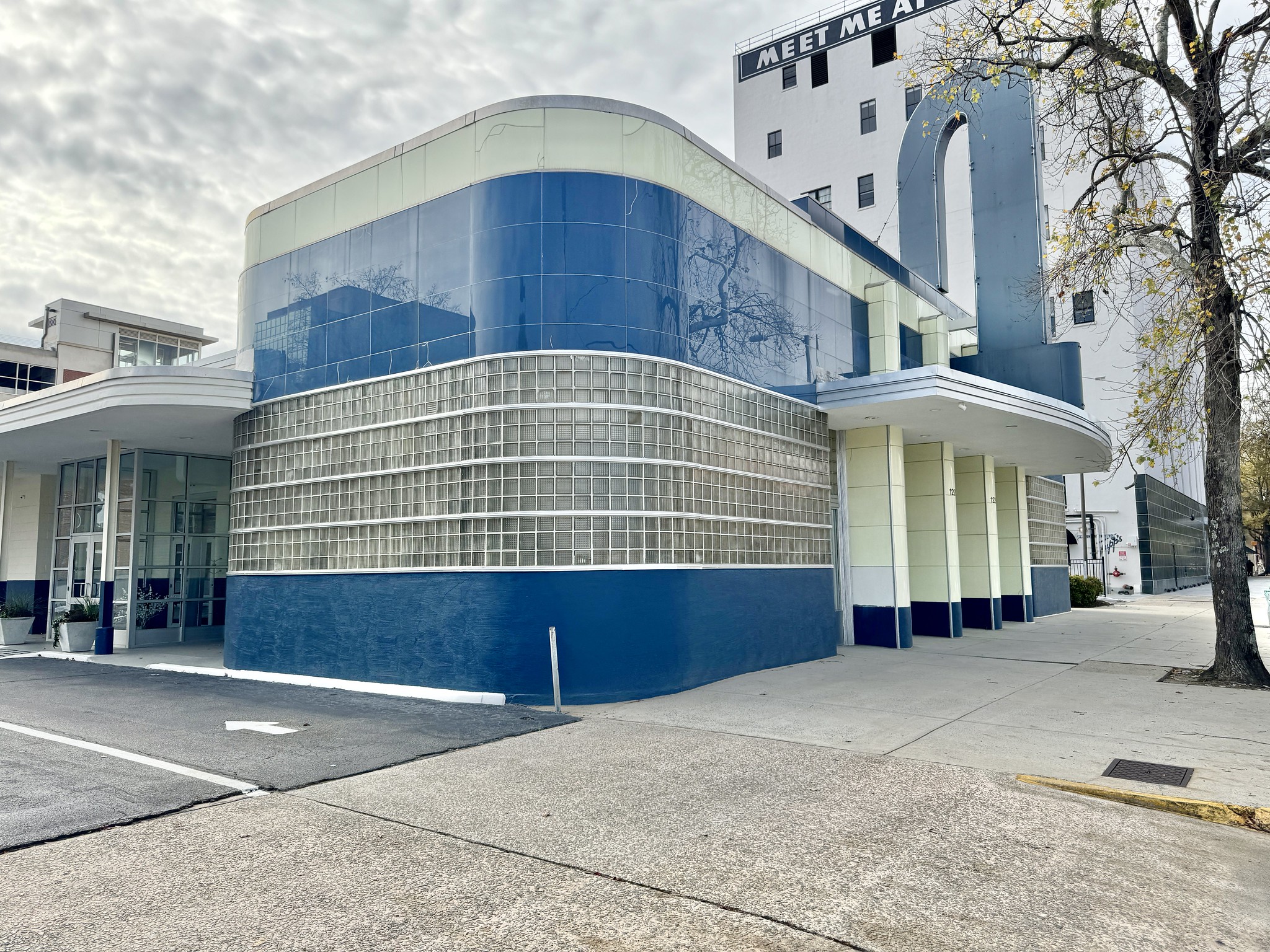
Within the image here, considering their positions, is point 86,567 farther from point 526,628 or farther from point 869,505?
point 869,505


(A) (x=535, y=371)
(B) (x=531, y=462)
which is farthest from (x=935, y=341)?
(B) (x=531, y=462)

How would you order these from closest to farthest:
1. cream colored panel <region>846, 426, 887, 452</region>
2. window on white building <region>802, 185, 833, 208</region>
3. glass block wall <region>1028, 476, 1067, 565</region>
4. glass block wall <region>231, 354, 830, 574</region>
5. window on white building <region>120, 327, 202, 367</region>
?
glass block wall <region>231, 354, 830, 574</region>
cream colored panel <region>846, 426, 887, 452</region>
glass block wall <region>1028, 476, 1067, 565</region>
window on white building <region>120, 327, 202, 367</region>
window on white building <region>802, 185, 833, 208</region>

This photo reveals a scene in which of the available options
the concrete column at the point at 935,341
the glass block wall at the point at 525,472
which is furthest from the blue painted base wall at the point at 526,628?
the concrete column at the point at 935,341

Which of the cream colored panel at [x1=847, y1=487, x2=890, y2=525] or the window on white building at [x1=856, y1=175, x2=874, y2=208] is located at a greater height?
the window on white building at [x1=856, y1=175, x2=874, y2=208]

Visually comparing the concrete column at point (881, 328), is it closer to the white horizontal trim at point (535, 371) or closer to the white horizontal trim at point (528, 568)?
the white horizontal trim at point (535, 371)

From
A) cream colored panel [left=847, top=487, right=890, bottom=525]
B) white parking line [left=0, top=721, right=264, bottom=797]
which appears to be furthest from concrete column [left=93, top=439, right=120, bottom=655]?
cream colored panel [left=847, top=487, right=890, bottom=525]

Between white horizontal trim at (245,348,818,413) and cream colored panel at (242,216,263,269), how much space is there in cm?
262

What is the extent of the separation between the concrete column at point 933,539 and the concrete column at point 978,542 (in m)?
2.27

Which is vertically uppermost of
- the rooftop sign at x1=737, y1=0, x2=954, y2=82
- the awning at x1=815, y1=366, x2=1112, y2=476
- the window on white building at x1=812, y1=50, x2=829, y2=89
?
the rooftop sign at x1=737, y1=0, x2=954, y2=82

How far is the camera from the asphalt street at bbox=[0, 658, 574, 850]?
6.30m

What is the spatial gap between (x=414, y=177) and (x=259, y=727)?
26.0 ft

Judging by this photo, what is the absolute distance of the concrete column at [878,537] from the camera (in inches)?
643

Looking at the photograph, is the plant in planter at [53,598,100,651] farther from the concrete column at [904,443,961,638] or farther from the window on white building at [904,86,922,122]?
the window on white building at [904,86,922,122]

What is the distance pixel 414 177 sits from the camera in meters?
12.7
